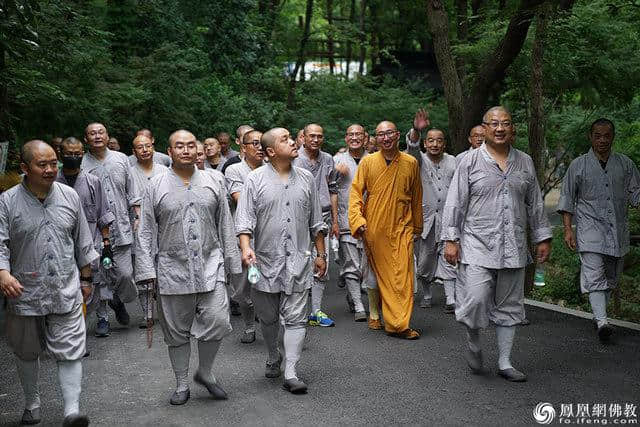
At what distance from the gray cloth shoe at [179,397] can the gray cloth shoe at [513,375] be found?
2576mm

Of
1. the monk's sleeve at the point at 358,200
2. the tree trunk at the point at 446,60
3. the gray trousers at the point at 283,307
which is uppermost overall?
the tree trunk at the point at 446,60

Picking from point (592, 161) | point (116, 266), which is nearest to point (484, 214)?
point (592, 161)

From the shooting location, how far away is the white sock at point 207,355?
6.72 metres

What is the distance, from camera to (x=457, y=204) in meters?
7.38

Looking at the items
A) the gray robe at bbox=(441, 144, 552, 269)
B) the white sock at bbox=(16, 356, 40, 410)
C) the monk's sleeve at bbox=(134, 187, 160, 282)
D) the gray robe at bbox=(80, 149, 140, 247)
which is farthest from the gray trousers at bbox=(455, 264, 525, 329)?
the gray robe at bbox=(80, 149, 140, 247)

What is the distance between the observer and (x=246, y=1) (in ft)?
79.3

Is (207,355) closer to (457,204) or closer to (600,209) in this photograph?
(457,204)

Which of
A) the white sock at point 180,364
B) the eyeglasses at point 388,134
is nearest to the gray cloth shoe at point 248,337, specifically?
the white sock at point 180,364

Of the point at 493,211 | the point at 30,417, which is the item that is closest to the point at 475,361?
the point at 493,211

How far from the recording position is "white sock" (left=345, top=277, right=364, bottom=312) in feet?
32.6

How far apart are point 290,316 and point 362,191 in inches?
98.3

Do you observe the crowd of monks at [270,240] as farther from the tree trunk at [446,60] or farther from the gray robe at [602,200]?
the tree trunk at [446,60]

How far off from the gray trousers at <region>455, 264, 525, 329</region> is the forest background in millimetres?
4157

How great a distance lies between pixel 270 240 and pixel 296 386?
1.21m
